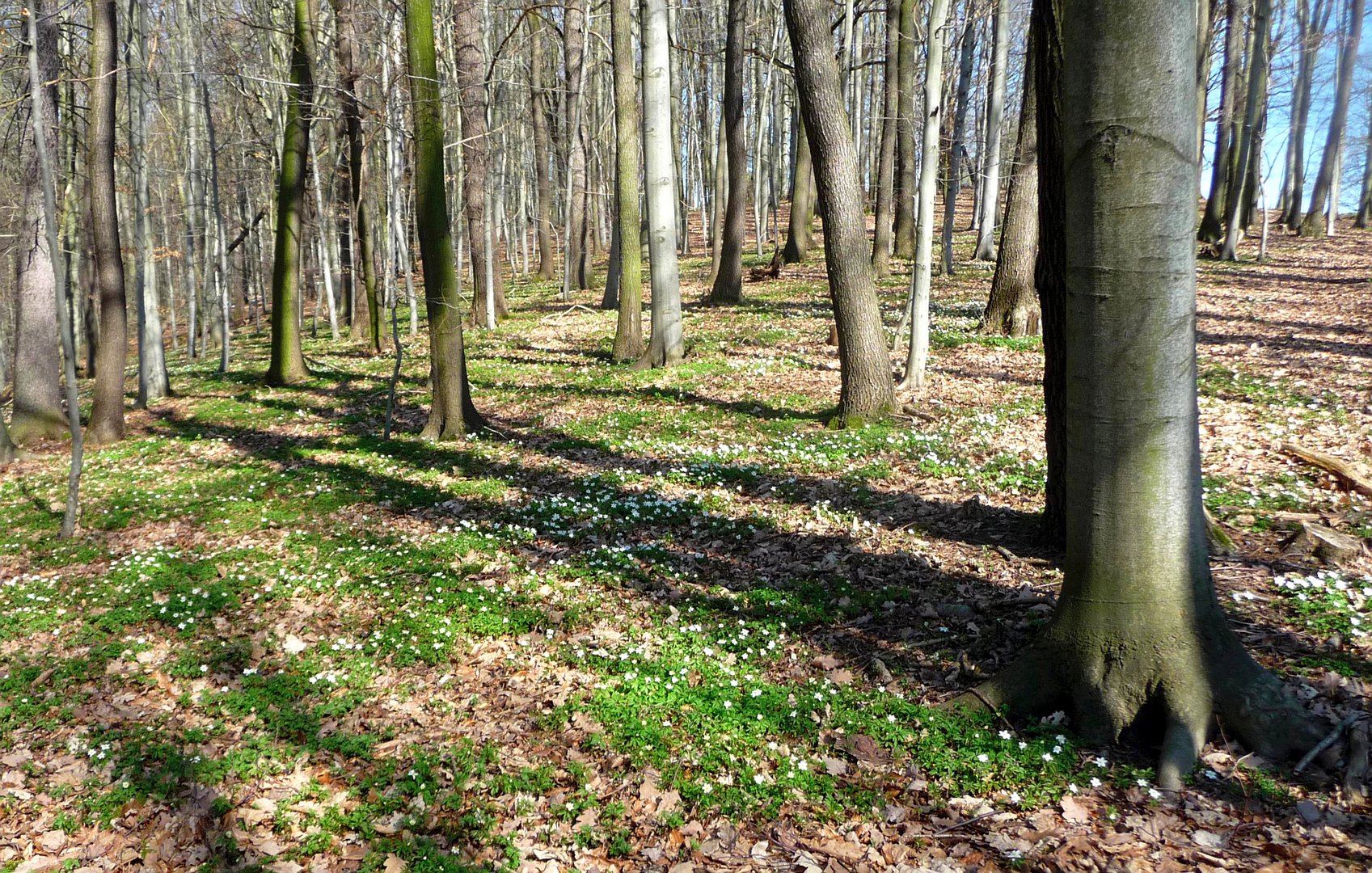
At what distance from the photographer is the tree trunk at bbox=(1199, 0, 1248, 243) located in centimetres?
2302

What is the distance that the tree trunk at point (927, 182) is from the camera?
10009mm

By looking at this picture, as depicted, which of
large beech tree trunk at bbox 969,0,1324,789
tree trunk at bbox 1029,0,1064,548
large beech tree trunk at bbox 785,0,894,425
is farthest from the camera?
large beech tree trunk at bbox 785,0,894,425

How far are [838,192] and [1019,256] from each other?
20.8 ft

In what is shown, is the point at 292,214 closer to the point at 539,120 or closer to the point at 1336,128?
the point at 539,120

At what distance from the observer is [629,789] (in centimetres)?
412

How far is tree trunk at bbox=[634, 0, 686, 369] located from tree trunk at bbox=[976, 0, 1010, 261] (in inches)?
283

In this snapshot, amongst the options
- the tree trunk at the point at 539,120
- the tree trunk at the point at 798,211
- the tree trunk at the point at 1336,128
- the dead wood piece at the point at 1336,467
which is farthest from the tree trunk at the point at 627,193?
the tree trunk at the point at 1336,128

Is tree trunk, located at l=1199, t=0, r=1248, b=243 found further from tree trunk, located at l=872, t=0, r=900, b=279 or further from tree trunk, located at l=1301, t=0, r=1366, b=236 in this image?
tree trunk, located at l=872, t=0, r=900, b=279

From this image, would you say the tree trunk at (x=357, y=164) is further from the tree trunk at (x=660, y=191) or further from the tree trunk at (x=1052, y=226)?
the tree trunk at (x=1052, y=226)

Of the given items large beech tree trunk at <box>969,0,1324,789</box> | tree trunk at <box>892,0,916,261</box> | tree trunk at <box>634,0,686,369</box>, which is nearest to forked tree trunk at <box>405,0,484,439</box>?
tree trunk at <box>634,0,686,369</box>

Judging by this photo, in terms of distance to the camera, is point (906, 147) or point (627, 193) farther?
point (906, 147)

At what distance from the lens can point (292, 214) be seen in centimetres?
1633

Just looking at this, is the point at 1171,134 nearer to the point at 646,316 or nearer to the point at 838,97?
the point at 838,97

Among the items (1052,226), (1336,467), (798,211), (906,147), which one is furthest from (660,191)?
(798,211)
